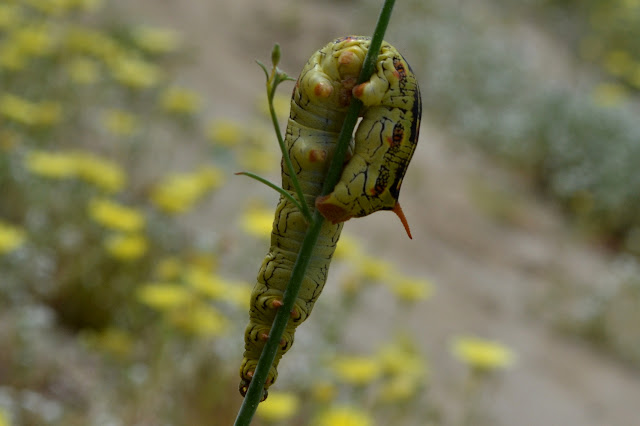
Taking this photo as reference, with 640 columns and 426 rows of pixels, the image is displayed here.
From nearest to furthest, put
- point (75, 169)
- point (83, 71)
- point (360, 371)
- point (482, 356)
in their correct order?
1. point (360, 371)
2. point (482, 356)
3. point (75, 169)
4. point (83, 71)

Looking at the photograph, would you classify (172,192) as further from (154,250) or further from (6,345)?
(6,345)

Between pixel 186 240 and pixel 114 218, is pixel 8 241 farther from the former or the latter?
pixel 186 240

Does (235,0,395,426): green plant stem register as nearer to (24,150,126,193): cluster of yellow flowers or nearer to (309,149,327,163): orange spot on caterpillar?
(309,149,327,163): orange spot on caterpillar

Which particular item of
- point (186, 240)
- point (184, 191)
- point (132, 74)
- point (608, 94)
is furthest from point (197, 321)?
point (608, 94)

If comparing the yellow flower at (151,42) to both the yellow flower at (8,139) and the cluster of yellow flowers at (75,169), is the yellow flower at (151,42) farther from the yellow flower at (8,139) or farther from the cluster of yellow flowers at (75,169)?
the cluster of yellow flowers at (75,169)

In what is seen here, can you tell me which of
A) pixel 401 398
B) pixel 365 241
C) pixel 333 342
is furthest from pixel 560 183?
pixel 401 398

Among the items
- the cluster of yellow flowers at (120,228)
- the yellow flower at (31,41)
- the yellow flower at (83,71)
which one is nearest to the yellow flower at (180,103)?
the yellow flower at (83,71)
